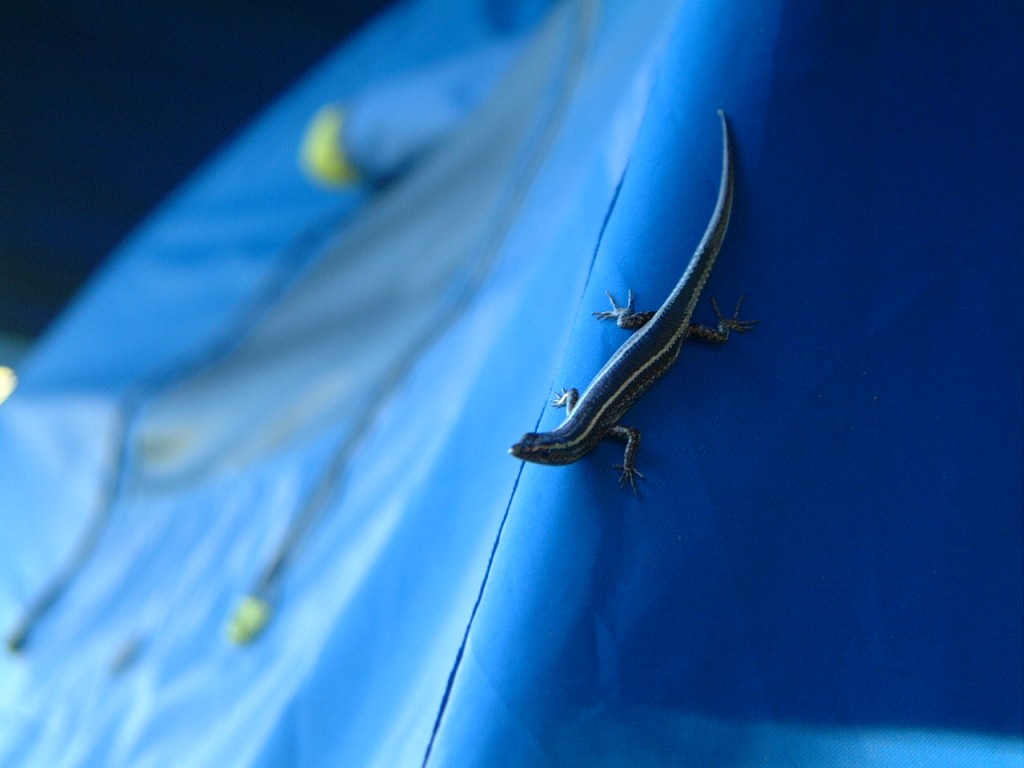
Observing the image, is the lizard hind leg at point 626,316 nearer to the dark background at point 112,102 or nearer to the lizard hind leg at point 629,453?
the lizard hind leg at point 629,453

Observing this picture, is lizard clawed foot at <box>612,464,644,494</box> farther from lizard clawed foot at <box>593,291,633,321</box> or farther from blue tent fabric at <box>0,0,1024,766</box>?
lizard clawed foot at <box>593,291,633,321</box>

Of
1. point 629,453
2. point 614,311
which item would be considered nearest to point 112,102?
point 614,311

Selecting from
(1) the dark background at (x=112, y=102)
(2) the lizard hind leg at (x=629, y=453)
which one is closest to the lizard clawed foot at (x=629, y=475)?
(2) the lizard hind leg at (x=629, y=453)

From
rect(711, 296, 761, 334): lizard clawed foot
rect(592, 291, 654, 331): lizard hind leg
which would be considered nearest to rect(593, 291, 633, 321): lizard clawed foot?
Answer: rect(592, 291, 654, 331): lizard hind leg

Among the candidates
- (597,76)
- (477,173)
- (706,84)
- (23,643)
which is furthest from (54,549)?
(706,84)

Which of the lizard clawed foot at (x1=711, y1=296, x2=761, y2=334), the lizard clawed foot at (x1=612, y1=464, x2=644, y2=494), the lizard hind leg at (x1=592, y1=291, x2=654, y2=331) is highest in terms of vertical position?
the lizard clawed foot at (x1=711, y1=296, x2=761, y2=334)
